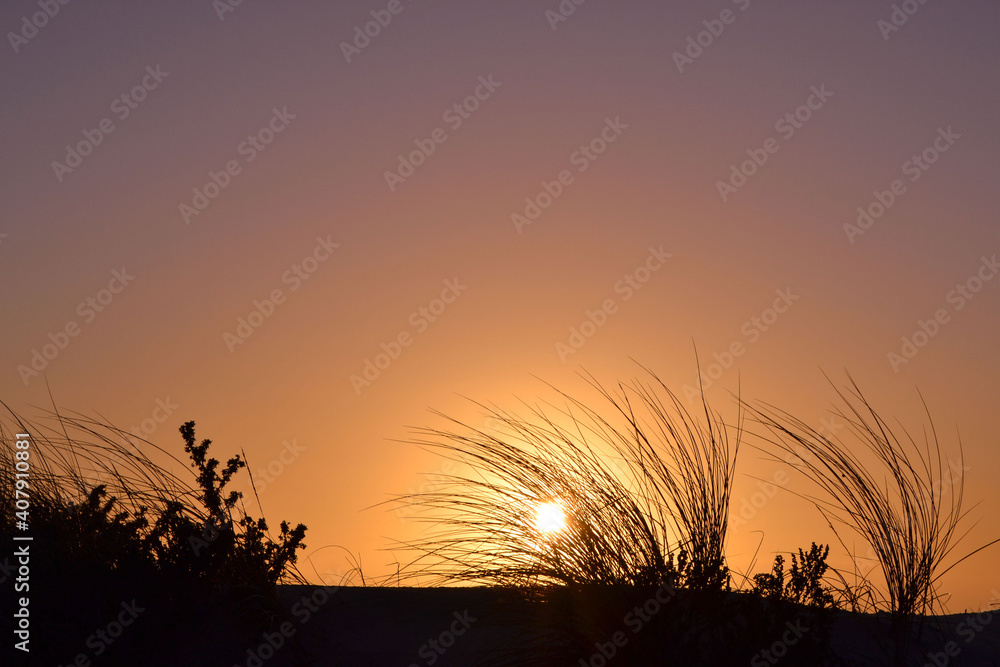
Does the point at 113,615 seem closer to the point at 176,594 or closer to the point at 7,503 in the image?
the point at 176,594

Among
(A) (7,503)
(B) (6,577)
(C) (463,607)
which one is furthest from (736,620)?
(A) (7,503)

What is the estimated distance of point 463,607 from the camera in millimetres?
4219

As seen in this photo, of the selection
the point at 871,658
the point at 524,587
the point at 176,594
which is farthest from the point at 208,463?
Answer: the point at 871,658

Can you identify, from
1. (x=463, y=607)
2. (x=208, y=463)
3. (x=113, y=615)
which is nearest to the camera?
(x=113, y=615)

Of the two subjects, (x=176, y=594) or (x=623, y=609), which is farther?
(x=176, y=594)

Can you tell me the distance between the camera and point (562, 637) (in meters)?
3.66

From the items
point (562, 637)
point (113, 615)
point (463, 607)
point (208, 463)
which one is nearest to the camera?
point (562, 637)

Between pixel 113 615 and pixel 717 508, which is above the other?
pixel 717 508

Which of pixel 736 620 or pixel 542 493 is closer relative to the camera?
pixel 736 620

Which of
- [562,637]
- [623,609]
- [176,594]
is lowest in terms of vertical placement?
[176,594]

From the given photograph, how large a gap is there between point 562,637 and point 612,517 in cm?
61

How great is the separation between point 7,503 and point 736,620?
13.1 feet

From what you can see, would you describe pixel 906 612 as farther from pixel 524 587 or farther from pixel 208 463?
pixel 208 463

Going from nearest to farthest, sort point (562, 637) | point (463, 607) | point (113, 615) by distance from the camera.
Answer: point (562, 637), point (113, 615), point (463, 607)
